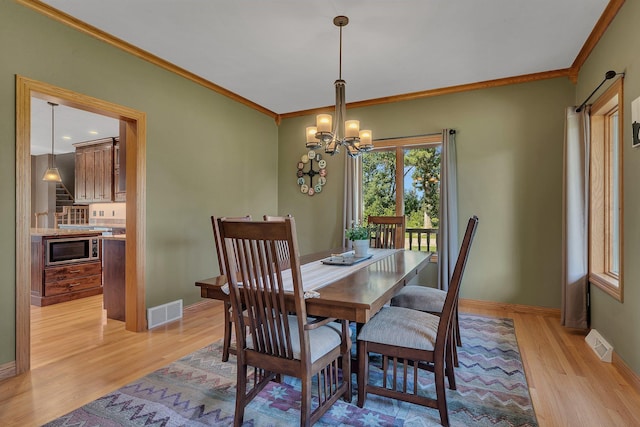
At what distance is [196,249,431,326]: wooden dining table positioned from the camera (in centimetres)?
156

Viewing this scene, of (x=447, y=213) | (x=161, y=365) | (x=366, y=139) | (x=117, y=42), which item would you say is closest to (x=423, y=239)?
(x=447, y=213)

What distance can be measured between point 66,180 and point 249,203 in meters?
6.25

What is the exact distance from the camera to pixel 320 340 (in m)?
1.72

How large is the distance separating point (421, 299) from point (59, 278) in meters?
4.33

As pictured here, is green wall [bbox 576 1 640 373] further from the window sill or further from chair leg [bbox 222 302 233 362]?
chair leg [bbox 222 302 233 362]

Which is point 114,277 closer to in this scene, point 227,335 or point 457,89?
point 227,335

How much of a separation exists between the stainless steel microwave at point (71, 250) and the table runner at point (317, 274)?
3547 millimetres

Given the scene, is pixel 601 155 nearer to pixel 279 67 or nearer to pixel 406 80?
pixel 406 80

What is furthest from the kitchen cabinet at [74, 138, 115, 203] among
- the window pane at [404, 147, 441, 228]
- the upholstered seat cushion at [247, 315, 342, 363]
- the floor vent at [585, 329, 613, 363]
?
the floor vent at [585, 329, 613, 363]

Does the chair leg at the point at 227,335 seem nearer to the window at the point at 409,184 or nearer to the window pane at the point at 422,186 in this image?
the window at the point at 409,184

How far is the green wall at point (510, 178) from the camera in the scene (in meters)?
3.72

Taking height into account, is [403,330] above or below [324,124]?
below

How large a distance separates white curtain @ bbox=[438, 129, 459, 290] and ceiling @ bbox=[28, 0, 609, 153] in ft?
2.65

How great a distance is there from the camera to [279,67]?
359 centimetres
